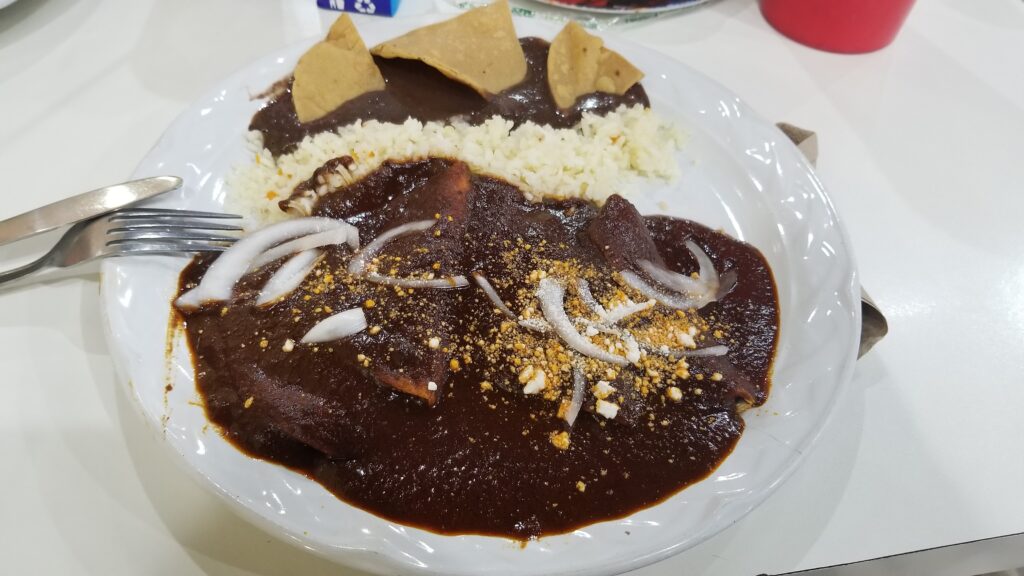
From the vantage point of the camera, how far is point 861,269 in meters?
2.46

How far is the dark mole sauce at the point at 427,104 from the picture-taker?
2.54 metres

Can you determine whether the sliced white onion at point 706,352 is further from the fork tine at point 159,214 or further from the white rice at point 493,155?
the fork tine at point 159,214

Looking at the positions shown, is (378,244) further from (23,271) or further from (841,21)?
(841,21)

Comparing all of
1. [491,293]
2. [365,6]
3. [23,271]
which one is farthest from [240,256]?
[365,6]

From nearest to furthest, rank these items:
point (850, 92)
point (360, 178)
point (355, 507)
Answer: point (355, 507) → point (360, 178) → point (850, 92)

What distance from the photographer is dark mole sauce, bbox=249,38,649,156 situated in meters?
2.54

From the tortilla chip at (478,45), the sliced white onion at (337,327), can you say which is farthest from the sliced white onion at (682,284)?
the tortilla chip at (478,45)

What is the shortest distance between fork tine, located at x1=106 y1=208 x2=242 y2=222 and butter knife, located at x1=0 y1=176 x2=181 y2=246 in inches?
1.1

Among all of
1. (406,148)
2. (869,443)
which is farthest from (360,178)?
(869,443)

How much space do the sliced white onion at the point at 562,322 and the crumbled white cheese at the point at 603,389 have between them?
0.09 metres

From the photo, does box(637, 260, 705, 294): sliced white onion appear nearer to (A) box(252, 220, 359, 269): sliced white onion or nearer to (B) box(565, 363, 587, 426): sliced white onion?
(B) box(565, 363, 587, 426): sliced white onion

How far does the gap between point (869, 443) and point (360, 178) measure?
2.00 m

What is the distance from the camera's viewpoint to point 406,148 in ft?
7.99

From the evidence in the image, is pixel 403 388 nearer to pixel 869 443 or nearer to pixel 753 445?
pixel 753 445
